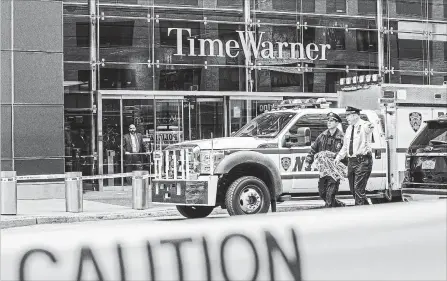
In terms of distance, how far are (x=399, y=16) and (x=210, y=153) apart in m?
13.8

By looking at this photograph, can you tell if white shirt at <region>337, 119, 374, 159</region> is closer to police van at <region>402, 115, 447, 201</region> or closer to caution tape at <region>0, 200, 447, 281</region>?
police van at <region>402, 115, 447, 201</region>

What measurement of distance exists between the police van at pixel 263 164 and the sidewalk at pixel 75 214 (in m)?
1.74

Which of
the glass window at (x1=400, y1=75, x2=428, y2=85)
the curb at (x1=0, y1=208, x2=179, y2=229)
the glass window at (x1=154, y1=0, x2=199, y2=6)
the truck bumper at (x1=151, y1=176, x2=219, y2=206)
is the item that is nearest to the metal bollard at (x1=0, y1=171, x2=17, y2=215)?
the curb at (x1=0, y1=208, x2=179, y2=229)

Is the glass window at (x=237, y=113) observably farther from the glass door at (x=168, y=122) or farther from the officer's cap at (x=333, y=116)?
the officer's cap at (x=333, y=116)

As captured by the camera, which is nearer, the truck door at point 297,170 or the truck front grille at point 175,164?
the truck front grille at point 175,164

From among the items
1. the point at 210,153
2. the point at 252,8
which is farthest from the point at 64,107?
the point at 210,153

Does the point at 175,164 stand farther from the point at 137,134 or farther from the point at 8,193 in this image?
the point at 137,134

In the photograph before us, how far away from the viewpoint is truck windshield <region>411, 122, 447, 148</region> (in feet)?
39.8

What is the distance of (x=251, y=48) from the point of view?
2338 centimetres

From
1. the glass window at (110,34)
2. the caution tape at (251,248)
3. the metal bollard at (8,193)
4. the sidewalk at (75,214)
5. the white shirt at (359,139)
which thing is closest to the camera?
the caution tape at (251,248)

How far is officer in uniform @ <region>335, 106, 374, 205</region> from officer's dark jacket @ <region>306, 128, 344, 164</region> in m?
0.14

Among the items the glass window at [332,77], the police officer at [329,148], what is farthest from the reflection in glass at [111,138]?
the police officer at [329,148]

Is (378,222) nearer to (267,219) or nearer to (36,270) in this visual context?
(267,219)

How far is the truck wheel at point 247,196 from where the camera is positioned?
43.1ft
